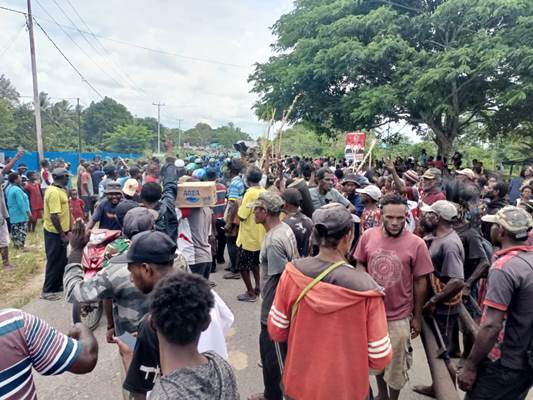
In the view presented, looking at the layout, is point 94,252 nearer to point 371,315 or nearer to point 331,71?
point 371,315

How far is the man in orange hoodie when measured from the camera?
6.40ft

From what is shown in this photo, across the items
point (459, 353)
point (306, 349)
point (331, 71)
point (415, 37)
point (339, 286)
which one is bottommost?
point (459, 353)

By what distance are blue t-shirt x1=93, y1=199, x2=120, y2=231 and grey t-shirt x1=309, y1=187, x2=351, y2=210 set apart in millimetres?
2754

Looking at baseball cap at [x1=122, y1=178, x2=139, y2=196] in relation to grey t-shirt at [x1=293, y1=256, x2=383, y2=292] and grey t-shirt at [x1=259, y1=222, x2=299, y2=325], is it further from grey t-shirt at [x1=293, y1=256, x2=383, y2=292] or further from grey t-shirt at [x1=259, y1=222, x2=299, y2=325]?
grey t-shirt at [x1=293, y1=256, x2=383, y2=292]

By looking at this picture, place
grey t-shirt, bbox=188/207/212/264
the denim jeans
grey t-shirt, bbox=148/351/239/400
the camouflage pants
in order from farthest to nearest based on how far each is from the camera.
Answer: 1. the camouflage pants
2. grey t-shirt, bbox=188/207/212/264
3. the denim jeans
4. grey t-shirt, bbox=148/351/239/400

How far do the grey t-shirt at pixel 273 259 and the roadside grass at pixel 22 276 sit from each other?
4279mm

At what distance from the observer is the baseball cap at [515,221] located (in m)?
2.36

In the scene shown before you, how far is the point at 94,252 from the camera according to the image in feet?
11.3

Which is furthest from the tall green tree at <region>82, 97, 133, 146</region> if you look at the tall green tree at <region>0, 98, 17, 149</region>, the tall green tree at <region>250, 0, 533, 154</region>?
the tall green tree at <region>250, 0, 533, 154</region>

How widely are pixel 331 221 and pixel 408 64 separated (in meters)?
11.7

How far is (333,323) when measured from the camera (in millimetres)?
1963

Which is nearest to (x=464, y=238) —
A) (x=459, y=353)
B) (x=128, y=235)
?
(x=459, y=353)

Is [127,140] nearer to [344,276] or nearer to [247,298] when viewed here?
[247,298]

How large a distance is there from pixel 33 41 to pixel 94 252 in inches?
657
